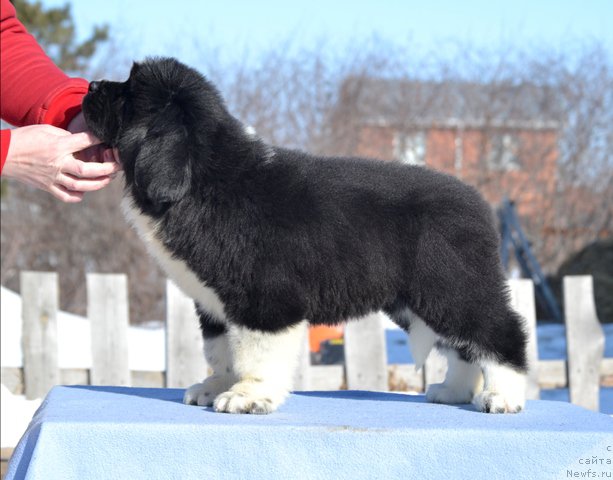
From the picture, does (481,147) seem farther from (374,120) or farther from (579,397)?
(579,397)

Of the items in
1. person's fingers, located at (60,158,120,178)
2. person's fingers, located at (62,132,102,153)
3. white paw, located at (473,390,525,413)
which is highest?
person's fingers, located at (62,132,102,153)

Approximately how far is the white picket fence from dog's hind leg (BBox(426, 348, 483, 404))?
2.26 metres

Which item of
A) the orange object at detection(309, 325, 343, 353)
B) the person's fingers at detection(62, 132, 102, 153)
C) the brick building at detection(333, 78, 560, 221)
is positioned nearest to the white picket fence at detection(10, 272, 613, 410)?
the orange object at detection(309, 325, 343, 353)

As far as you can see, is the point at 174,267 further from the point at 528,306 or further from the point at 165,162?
the point at 528,306

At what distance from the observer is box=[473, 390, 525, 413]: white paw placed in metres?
3.39

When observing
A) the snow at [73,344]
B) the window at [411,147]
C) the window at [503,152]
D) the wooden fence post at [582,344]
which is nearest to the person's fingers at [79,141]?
the snow at [73,344]

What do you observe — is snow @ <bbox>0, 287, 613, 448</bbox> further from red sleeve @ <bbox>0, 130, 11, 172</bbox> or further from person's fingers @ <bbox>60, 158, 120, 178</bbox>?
red sleeve @ <bbox>0, 130, 11, 172</bbox>

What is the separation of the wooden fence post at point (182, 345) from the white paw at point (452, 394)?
2675 millimetres

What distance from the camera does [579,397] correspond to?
646 cm

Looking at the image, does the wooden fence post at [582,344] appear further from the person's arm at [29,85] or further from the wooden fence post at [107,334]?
the person's arm at [29,85]

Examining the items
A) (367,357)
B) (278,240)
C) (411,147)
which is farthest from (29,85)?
(411,147)

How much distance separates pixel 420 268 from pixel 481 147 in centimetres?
1074

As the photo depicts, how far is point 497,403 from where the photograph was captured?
11.1 ft

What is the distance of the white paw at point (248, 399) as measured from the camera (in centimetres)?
319
